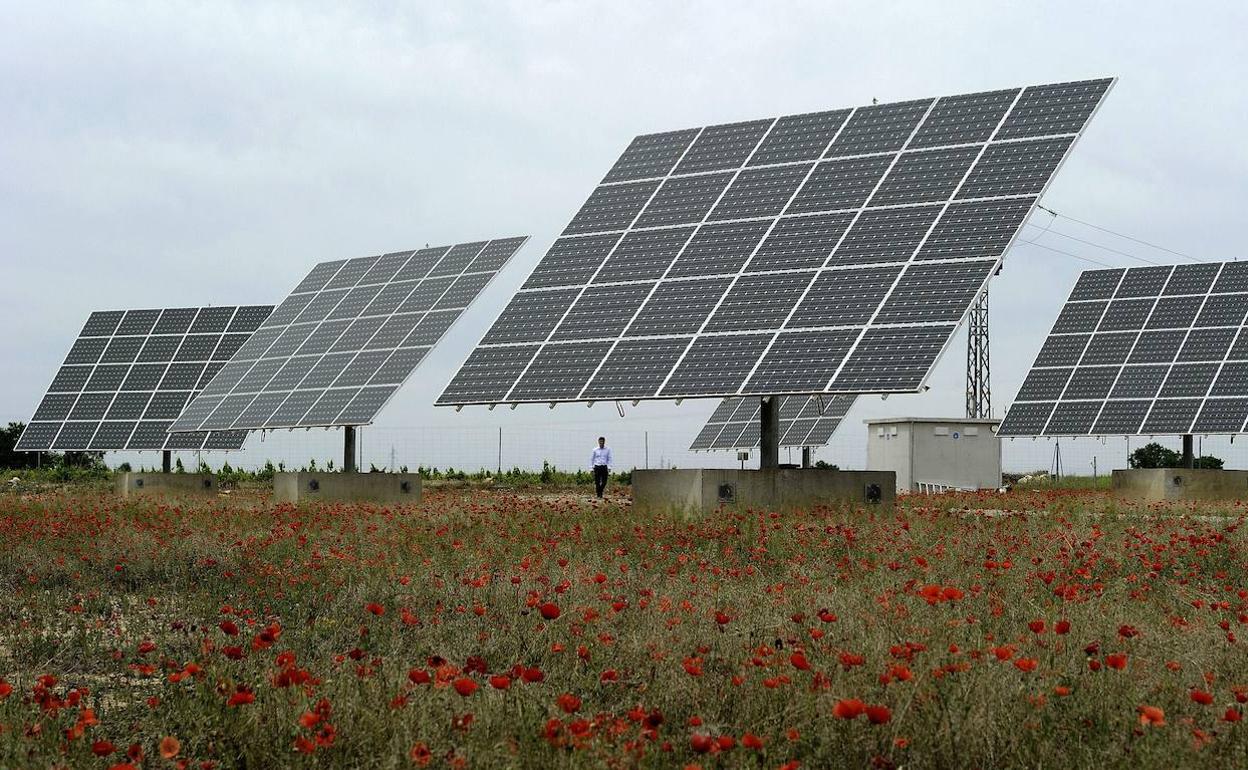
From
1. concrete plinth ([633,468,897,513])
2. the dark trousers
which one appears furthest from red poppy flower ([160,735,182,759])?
the dark trousers

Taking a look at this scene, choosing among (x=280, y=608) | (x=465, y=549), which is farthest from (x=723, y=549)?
(x=280, y=608)

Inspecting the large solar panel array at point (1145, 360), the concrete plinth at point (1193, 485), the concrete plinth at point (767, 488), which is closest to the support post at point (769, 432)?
the concrete plinth at point (767, 488)

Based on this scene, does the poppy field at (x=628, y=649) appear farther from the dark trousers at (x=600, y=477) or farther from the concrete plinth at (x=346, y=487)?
the dark trousers at (x=600, y=477)

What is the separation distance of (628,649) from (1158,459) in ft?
148

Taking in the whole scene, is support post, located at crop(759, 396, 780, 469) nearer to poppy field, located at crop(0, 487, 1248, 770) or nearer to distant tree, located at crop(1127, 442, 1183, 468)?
poppy field, located at crop(0, 487, 1248, 770)

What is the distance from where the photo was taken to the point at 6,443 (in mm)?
52938

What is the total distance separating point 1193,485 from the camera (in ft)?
93.1

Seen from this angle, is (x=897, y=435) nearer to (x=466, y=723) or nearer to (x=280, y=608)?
(x=280, y=608)

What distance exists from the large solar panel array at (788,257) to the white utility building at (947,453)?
1400 cm

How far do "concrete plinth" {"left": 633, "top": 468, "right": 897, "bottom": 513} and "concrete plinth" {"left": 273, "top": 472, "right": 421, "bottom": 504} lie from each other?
8618 millimetres

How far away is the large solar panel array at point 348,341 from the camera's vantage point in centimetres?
2738

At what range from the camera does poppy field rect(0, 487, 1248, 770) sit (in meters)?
5.61

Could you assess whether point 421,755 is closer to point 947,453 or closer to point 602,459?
point 602,459

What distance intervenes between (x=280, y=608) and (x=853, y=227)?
14352 millimetres
